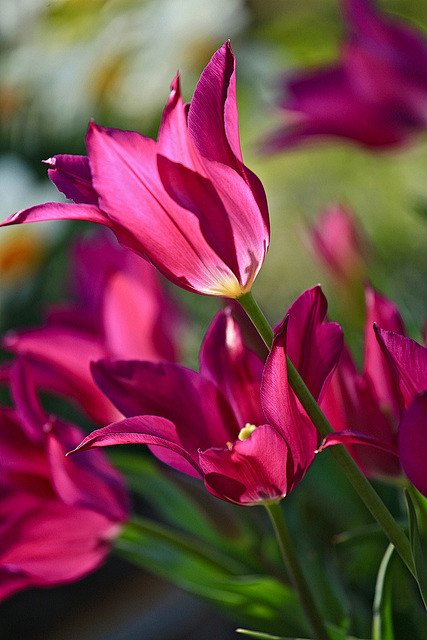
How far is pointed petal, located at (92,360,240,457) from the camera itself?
186 mm

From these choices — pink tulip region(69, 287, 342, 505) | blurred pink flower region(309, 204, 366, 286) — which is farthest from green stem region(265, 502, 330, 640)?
blurred pink flower region(309, 204, 366, 286)

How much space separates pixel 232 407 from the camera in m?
0.19

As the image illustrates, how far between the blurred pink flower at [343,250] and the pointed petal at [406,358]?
228 mm

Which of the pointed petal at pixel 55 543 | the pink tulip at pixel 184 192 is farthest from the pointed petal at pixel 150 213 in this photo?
the pointed petal at pixel 55 543

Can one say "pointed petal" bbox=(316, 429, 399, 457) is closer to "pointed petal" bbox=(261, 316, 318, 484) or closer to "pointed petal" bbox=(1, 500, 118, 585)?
"pointed petal" bbox=(261, 316, 318, 484)

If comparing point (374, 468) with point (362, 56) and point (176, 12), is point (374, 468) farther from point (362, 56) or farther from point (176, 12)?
point (176, 12)

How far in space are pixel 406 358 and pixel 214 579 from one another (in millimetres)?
139

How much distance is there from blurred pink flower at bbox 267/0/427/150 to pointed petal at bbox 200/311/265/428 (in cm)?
24

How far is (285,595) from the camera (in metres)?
0.25

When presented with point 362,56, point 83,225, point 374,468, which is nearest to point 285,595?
point 374,468

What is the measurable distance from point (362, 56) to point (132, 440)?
0.99ft

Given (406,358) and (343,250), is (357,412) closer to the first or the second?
(406,358)

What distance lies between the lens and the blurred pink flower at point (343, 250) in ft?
1.28

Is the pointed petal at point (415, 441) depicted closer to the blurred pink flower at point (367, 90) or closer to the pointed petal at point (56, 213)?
the pointed petal at point (56, 213)
